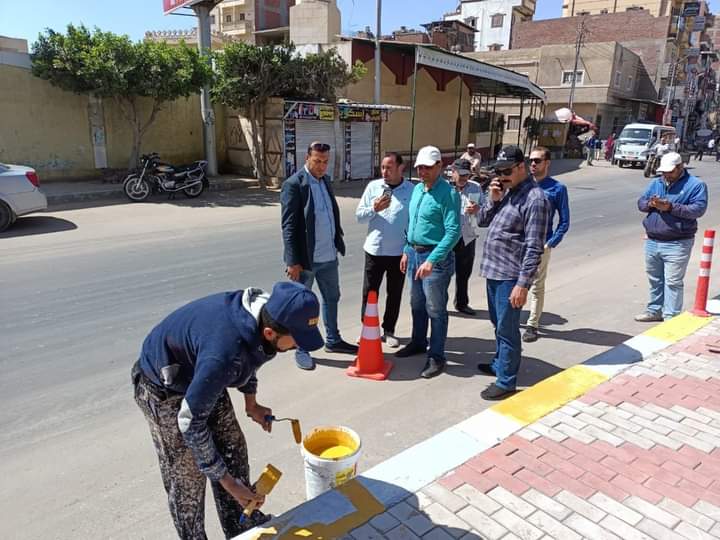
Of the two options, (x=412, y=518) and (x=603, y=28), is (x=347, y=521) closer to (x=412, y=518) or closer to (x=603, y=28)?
(x=412, y=518)

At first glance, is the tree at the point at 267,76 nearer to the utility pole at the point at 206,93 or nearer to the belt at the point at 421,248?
the utility pole at the point at 206,93

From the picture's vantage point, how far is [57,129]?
51.5 feet

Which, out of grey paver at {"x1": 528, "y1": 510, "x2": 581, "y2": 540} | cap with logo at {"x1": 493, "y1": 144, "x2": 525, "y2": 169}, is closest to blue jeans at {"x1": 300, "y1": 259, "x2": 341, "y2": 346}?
cap with logo at {"x1": 493, "y1": 144, "x2": 525, "y2": 169}

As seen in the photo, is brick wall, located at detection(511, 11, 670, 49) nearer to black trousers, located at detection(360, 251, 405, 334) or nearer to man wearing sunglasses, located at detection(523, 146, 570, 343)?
man wearing sunglasses, located at detection(523, 146, 570, 343)

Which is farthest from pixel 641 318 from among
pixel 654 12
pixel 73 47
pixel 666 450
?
pixel 654 12

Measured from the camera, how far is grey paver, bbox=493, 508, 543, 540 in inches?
100

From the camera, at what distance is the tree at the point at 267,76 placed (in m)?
15.3

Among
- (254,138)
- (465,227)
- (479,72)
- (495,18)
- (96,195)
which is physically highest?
(495,18)

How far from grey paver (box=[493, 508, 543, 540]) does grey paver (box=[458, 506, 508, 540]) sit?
0.11ft

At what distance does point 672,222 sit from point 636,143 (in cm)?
2623

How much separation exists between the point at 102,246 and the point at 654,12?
67668 millimetres

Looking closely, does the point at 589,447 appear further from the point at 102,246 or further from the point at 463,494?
the point at 102,246

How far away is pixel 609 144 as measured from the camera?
33.5 metres

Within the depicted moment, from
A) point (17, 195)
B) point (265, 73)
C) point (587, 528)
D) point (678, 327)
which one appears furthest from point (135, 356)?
point (265, 73)
